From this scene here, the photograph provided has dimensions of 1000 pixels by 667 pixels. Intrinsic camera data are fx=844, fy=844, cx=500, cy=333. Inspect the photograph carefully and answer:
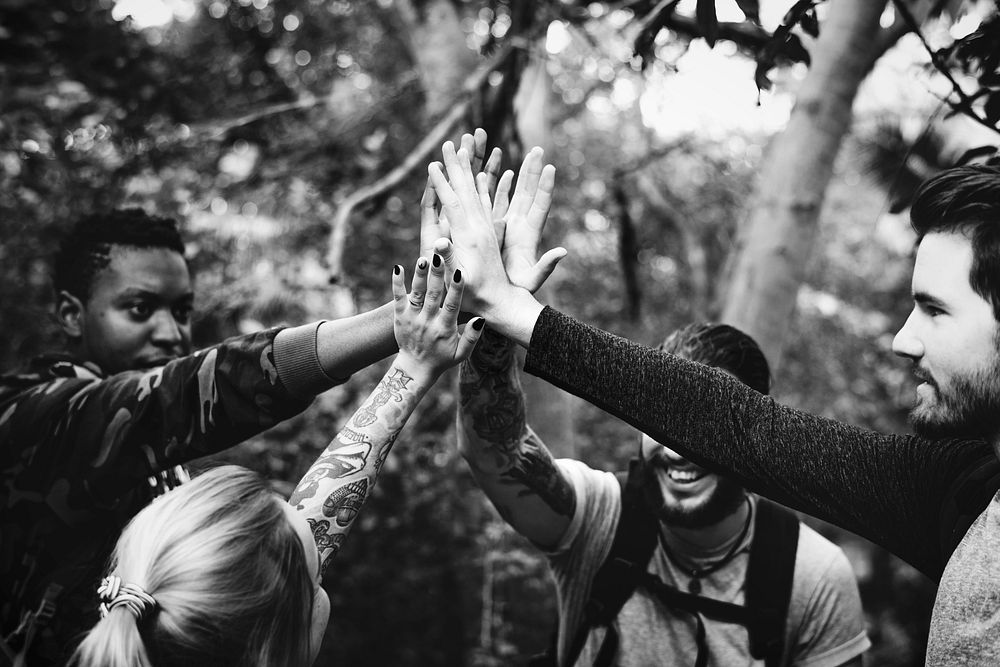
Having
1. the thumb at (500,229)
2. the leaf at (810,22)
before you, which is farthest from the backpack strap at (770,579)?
the leaf at (810,22)

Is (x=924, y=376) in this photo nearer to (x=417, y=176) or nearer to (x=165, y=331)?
(x=165, y=331)

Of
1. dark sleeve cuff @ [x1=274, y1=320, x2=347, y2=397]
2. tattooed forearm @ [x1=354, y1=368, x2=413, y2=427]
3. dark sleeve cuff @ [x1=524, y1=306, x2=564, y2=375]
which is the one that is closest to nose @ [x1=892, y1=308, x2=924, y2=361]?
dark sleeve cuff @ [x1=524, y1=306, x2=564, y2=375]

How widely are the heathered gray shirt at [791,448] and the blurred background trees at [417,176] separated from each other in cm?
89

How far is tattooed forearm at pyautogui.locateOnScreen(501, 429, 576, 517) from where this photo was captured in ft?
6.88

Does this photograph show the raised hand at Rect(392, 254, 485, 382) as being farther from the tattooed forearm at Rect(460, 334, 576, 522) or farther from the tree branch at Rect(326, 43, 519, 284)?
the tree branch at Rect(326, 43, 519, 284)

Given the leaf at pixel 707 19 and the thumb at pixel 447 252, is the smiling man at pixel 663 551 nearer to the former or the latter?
the thumb at pixel 447 252

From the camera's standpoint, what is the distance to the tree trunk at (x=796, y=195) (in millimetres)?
3309

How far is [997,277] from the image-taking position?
4.88 feet

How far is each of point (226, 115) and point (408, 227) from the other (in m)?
1.47

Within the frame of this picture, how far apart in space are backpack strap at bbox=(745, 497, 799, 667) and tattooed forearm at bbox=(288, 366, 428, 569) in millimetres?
1006

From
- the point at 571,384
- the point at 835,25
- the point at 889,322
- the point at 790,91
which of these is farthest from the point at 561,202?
the point at 889,322

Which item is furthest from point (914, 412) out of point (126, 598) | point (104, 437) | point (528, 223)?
point (104, 437)

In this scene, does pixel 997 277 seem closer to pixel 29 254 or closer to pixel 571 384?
pixel 571 384

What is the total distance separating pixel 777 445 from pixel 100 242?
1.90 m
